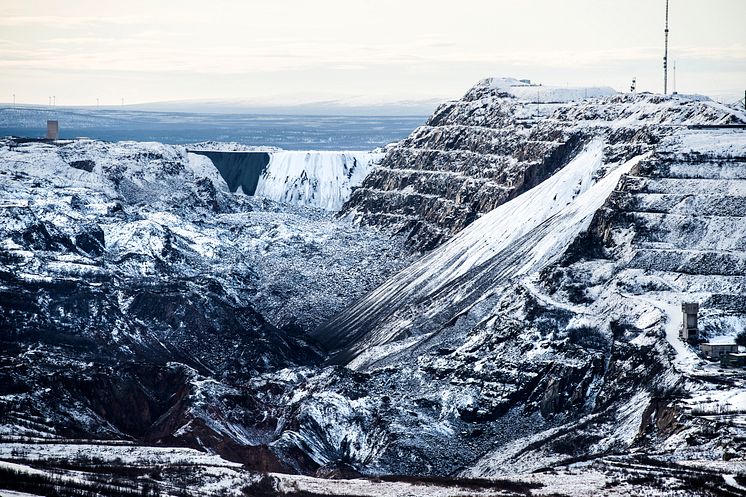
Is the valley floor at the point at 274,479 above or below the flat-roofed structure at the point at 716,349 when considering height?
below

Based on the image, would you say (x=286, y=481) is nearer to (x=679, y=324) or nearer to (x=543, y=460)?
(x=543, y=460)

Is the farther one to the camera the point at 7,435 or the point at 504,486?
the point at 7,435

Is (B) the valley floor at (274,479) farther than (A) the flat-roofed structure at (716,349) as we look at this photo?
No

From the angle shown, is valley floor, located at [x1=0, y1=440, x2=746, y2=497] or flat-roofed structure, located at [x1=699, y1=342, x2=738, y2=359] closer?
valley floor, located at [x1=0, y1=440, x2=746, y2=497]

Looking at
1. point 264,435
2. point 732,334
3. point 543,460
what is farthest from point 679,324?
point 264,435

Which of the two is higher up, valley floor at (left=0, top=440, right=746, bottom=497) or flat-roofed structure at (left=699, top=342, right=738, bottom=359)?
flat-roofed structure at (left=699, top=342, right=738, bottom=359)

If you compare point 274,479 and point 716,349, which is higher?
point 716,349

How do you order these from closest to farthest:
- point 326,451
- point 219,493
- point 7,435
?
point 219,493 < point 7,435 < point 326,451

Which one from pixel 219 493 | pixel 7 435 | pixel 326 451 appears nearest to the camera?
pixel 219 493

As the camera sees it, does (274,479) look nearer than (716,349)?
Yes
